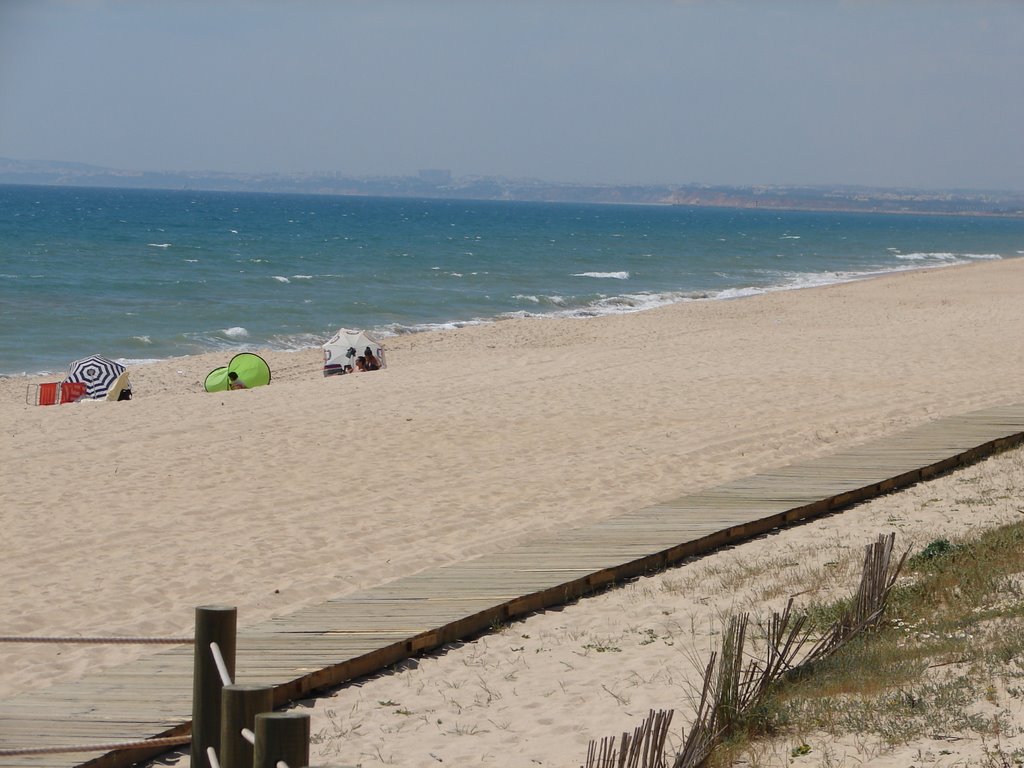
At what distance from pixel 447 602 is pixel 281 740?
13.4ft

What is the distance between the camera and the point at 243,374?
62.1 ft

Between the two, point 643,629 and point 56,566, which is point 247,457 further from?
point 643,629

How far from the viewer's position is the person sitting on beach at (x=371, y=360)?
20172 millimetres

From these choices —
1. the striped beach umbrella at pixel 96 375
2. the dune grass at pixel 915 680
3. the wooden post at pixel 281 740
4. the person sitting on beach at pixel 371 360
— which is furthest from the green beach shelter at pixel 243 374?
the wooden post at pixel 281 740

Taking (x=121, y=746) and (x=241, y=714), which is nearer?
(x=241, y=714)

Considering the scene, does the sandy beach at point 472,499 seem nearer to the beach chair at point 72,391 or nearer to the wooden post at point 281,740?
the beach chair at point 72,391

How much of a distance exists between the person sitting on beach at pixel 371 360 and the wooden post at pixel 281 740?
58.0 ft

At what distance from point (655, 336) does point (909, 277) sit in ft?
74.5

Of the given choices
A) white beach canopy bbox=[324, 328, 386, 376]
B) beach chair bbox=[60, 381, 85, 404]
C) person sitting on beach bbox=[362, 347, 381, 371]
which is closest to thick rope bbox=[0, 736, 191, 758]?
beach chair bbox=[60, 381, 85, 404]

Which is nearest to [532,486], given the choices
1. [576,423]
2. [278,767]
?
[576,423]

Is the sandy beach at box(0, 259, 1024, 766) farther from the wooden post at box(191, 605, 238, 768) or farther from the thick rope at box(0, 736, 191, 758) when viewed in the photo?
the wooden post at box(191, 605, 238, 768)

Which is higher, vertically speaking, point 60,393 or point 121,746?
point 121,746

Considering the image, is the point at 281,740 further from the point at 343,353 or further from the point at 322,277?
the point at 322,277

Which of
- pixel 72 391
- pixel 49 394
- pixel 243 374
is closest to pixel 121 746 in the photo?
pixel 72 391
